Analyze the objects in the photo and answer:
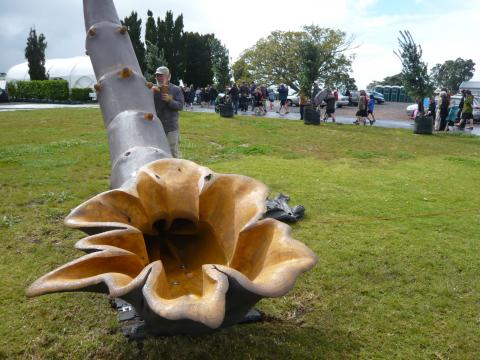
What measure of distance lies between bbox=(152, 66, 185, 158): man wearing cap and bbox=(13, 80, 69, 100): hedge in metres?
29.1

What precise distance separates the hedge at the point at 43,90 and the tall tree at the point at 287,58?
17466 mm

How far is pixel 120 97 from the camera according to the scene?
11.6ft

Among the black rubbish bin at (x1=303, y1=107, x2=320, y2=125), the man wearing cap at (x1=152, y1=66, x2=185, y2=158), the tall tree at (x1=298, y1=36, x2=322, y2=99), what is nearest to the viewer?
the man wearing cap at (x1=152, y1=66, x2=185, y2=158)

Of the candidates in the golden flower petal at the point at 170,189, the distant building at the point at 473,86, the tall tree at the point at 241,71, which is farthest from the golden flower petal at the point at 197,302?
the distant building at the point at 473,86

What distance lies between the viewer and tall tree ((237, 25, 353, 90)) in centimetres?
4212

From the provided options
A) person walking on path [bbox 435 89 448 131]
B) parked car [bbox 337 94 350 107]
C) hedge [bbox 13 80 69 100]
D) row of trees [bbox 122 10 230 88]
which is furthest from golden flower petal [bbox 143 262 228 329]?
parked car [bbox 337 94 350 107]

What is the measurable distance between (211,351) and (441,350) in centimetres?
156

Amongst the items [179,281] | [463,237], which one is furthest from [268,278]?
[463,237]

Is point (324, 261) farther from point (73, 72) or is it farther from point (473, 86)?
point (473, 86)

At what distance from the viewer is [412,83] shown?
16.9 meters

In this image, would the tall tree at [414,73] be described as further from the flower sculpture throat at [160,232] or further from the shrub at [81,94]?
the shrub at [81,94]

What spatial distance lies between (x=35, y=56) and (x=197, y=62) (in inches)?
535

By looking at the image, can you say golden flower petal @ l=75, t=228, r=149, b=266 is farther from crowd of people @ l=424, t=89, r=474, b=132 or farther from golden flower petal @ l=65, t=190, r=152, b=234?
crowd of people @ l=424, t=89, r=474, b=132

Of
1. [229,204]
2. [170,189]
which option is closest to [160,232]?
[170,189]
